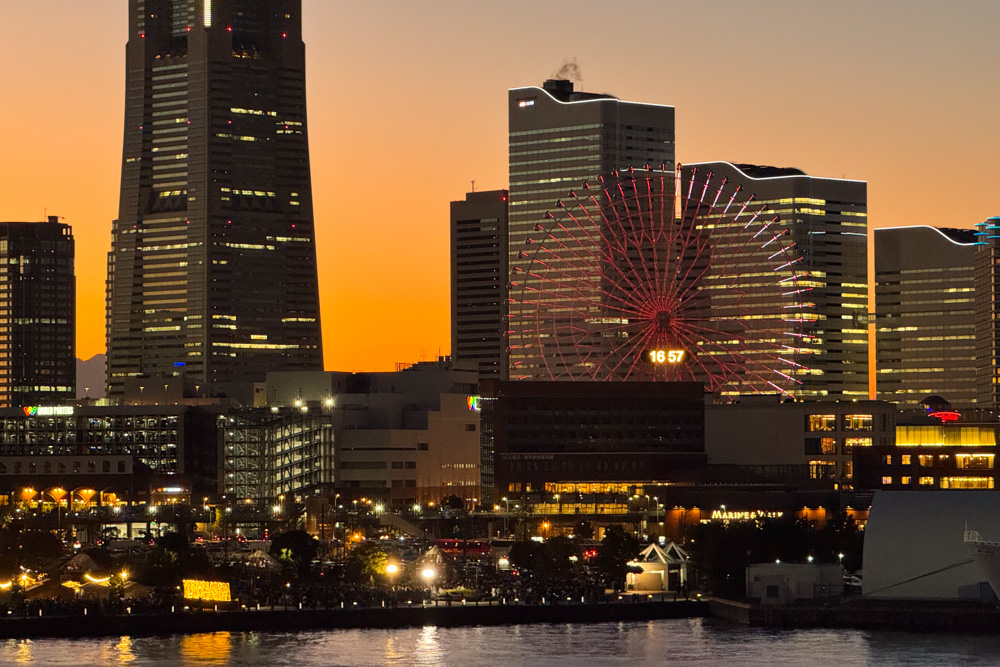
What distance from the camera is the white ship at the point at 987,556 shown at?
11031 cm

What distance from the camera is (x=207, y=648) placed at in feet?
353

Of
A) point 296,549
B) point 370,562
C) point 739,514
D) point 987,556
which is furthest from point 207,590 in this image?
point 739,514

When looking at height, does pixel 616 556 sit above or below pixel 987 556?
below

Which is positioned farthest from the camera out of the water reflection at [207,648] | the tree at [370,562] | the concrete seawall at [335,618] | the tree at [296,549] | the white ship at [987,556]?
the tree at [296,549]

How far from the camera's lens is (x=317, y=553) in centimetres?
14950

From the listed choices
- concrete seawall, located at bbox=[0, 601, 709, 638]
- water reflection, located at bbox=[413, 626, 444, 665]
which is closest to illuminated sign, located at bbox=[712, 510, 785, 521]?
concrete seawall, located at bbox=[0, 601, 709, 638]

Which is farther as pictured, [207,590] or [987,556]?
[207,590]

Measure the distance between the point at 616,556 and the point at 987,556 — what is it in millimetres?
35740

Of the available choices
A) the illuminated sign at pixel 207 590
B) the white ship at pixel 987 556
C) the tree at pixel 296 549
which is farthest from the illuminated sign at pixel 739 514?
the illuminated sign at pixel 207 590

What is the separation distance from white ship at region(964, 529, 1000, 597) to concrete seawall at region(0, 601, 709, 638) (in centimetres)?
1951

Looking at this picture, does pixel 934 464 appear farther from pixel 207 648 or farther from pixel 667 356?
pixel 207 648

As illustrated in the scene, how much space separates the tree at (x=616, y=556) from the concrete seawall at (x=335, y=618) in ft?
40.6

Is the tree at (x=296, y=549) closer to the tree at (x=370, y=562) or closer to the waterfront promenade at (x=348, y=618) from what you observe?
the tree at (x=370, y=562)

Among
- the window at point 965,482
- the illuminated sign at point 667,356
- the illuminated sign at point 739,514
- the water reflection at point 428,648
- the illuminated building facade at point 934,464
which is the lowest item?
the water reflection at point 428,648
